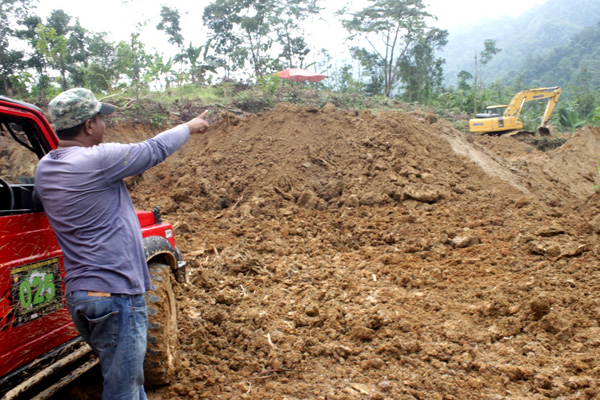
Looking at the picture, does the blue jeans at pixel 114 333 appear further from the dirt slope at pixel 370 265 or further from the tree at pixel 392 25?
the tree at pixel 392 25

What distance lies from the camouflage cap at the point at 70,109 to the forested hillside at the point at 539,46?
31.6 meters

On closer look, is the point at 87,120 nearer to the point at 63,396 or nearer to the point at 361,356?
the point at 63,396

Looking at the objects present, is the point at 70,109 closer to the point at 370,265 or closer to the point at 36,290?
the point at 36,290

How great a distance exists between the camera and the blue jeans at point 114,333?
80.4 inches

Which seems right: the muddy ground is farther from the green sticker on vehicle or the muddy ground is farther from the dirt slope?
the green sticker on vehicle

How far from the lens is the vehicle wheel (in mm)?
2834

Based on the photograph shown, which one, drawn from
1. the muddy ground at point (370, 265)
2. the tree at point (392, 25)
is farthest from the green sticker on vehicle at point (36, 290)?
the tree at point (392, 25)

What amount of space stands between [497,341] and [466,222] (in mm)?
3302

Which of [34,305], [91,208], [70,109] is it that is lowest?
[34,305]

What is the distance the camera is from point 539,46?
8562cm

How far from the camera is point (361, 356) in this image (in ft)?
11.4

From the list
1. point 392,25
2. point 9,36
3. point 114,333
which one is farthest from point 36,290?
point 392,25

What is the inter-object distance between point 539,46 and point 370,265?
97.4m

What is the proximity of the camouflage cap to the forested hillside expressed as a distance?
31.6m
